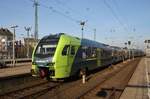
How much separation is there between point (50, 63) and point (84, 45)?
5090mm

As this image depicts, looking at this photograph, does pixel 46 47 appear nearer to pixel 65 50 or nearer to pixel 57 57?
pixel 65 50

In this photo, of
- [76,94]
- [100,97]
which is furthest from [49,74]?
[100,97]

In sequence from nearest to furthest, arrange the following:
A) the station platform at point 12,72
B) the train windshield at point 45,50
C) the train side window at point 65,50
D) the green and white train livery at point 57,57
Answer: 1. the green and white train livery at point 57,57
2. the train windshield at point 45,50
3. the train side window at point 65,50
4. the station platform at point 12,72

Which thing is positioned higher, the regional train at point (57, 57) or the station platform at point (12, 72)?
the regional train at point (57, 57)

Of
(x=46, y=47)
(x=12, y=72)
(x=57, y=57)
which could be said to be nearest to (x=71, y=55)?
(x=57, y=57)

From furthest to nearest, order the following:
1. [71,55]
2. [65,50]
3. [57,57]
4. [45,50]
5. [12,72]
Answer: [12,72]
[71,55]
[45,50]
[65,50]
[57,57]

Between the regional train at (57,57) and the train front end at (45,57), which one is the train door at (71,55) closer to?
the regional train at (57,57)

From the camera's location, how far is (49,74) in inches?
631

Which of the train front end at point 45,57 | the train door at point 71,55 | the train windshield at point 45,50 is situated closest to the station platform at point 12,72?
the train front end at point 45,57

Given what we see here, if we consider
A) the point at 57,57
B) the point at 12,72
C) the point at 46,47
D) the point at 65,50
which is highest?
the point at 46,47

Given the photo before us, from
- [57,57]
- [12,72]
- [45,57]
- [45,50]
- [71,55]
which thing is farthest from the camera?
[12,72]

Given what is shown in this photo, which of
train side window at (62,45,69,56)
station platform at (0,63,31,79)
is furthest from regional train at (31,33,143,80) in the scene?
station platform at (0,63,31,79)

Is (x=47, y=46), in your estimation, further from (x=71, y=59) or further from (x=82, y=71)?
(x=82, y=71)

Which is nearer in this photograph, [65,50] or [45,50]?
[65,50]
